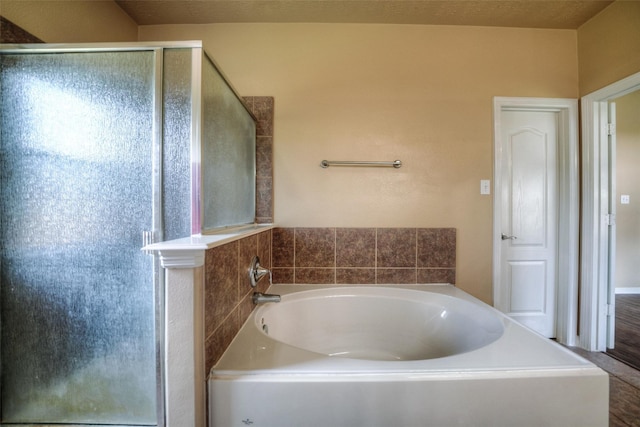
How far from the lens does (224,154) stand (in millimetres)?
1154

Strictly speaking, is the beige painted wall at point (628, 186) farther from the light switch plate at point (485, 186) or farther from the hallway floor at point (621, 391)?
the light switch plate at point (485, 186)

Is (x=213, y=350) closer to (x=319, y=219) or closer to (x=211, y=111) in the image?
(x=211, y=111)

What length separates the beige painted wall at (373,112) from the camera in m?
1.68

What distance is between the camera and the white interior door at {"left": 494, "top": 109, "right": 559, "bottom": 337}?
6.07 ft

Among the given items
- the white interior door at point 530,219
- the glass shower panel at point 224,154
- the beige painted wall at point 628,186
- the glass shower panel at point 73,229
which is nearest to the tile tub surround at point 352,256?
the glass shower panel at point 224,154

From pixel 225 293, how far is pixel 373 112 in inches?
58.5

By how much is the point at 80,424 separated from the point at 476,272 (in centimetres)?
220

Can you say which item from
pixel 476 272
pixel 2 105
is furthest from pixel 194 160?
pixel 476 272

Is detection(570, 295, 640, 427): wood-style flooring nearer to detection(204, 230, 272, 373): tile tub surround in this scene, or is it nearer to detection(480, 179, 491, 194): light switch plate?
detection(480, 179, 491, 194): light switch plate

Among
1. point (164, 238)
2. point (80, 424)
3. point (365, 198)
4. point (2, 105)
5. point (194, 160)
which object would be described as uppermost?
point (2, 105)

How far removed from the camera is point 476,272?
1.72m

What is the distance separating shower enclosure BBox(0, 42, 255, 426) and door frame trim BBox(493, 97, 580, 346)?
190 centimetres

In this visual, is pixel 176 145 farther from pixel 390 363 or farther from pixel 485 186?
pixel 485 186

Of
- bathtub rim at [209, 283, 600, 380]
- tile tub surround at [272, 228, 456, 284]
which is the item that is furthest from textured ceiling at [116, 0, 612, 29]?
bathtub rim at [209, 283, 600, 380]
